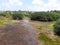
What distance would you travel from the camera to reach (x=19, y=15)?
52.8 metres

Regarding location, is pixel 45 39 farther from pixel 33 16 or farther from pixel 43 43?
pixel 33 16

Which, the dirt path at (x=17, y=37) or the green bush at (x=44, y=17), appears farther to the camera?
the green bush at (x=44, y=17)

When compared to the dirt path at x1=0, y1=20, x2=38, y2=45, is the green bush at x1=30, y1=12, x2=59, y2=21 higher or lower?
lower

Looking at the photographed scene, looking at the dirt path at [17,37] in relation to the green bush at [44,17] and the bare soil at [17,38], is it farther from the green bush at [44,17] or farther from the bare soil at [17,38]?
the green bush at [44,17]

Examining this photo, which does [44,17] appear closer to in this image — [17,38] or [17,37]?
[17,37]

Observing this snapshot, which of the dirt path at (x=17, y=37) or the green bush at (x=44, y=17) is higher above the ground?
the dirt path at (x=17, y=37)

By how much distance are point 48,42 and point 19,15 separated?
1391 inches

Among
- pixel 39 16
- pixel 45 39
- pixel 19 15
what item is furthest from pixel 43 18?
pixel 45 39

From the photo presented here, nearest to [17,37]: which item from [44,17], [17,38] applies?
[17,38]

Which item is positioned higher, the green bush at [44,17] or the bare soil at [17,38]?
the bare soil at [17,38]

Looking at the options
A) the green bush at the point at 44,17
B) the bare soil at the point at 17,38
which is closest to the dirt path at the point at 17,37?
the bare soil at the point at 17,38

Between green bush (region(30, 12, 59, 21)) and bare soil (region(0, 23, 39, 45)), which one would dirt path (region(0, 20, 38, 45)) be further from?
green bush (region(30, 12, 59, 21))

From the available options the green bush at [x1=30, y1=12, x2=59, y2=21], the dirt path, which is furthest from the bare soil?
the green bush at [x1=30, y1=12, x2=59, y2=21]

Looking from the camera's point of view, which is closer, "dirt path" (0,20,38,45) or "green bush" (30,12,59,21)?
"dirt path" (0,20,38,45)
